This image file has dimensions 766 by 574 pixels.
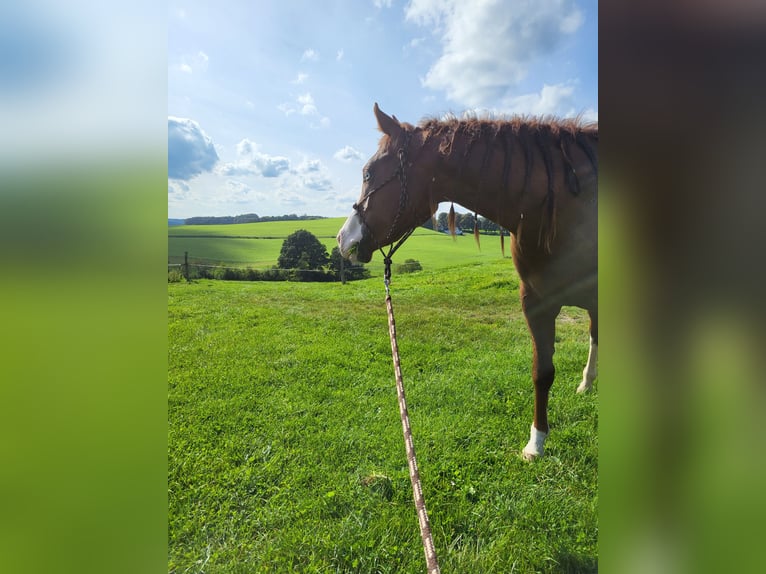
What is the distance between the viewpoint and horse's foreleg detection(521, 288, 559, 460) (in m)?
2.75

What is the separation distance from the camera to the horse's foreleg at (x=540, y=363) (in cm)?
275

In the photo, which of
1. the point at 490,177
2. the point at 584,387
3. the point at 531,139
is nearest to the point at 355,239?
the point at 490,177

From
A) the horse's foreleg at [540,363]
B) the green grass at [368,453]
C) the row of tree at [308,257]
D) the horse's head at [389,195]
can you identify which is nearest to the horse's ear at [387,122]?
the horse's head at [389,195]

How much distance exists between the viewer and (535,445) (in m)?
2.80

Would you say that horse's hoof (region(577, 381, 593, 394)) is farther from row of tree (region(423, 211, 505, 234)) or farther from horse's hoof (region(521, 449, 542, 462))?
row of tree (region(423, 211, 505, 234))

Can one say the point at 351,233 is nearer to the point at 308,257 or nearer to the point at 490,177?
the point at 490,177

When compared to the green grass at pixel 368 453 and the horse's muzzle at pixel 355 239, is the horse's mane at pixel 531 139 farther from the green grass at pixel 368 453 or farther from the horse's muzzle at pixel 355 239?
the green grass at pixel 368 453

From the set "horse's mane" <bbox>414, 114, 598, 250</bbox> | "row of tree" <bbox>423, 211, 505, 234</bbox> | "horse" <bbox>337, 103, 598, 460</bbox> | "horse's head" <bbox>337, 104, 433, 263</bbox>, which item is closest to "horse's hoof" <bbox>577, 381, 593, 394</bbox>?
"horse" <bbox>337, 103, 598, 460</bbox>

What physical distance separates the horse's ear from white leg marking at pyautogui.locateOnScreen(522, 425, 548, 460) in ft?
8.25

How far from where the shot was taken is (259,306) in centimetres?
791

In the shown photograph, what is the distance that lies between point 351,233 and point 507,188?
A: 1085 mm

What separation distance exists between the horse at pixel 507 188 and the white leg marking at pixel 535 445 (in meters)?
1.01
